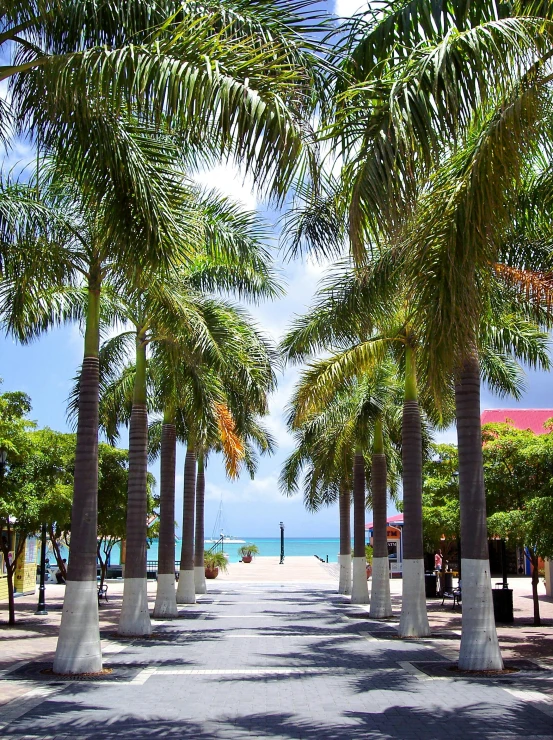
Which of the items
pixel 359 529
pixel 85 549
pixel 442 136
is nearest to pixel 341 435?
pixel 359 529

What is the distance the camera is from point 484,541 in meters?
13.0

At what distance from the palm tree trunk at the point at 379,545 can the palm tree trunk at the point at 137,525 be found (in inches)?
267

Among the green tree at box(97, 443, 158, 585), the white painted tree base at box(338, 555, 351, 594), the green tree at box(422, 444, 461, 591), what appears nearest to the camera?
the green tree at box(422, 444, 461, 591)

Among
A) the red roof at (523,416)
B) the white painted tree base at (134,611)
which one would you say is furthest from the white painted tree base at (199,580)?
the red roof at (523,416)

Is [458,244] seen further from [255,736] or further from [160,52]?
[255,736]

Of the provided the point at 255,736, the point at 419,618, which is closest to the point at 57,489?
the point at 419,618

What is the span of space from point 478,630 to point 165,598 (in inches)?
472

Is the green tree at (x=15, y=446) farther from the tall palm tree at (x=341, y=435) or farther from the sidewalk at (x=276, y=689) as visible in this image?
the tall palm tree at (x=341, y=435)

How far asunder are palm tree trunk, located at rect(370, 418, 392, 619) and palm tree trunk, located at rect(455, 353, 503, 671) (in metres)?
9.17

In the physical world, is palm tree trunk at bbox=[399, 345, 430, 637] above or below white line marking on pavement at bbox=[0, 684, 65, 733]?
above

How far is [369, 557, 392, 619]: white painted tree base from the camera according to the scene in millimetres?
22297

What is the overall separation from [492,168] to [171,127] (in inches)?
133

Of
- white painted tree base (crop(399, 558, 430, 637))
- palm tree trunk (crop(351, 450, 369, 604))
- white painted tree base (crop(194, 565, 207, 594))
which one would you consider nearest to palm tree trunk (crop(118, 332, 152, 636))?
white painted tree base (crop(399, 558, 430, 637))

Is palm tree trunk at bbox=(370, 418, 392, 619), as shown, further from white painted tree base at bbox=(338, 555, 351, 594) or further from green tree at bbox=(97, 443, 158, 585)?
white painted tree base at bbox=(338, 555, 351, 594)
